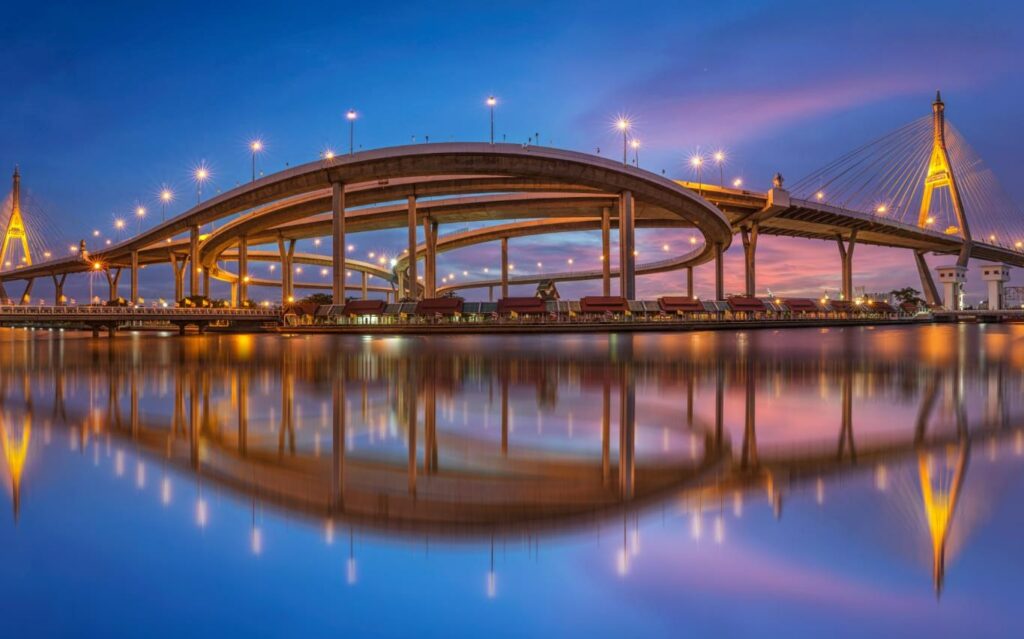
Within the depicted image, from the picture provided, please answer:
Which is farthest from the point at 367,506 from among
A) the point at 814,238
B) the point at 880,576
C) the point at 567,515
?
the point at 814,238

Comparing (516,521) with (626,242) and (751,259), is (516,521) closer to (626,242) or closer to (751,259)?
(626,242)

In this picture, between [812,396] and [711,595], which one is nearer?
[711,595]

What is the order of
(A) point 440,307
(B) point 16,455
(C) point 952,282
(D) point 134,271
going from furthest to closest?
(D) point 134,271 → (C) point 952,282 → (A) point 440,307 → (B) point 16,455

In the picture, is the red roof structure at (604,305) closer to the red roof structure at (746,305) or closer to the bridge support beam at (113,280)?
the red roof structure at (746,305)

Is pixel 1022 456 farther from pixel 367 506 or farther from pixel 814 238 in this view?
pixel 814 238

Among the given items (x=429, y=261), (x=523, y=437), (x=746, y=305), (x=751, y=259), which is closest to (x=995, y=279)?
(x=751, y=259)

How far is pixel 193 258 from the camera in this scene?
61500 mm

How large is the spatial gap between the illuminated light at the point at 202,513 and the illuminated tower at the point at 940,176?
3361 inches

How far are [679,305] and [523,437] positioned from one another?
137ft

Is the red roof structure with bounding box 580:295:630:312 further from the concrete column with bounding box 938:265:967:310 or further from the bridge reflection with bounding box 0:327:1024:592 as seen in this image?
the concrete column with bounding box 938:265:967:310

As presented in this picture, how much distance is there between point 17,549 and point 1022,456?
713 centimetres

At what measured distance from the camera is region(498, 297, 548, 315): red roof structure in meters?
40.7

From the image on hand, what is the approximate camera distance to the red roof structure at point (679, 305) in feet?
145

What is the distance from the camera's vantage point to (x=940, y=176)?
67312mm
